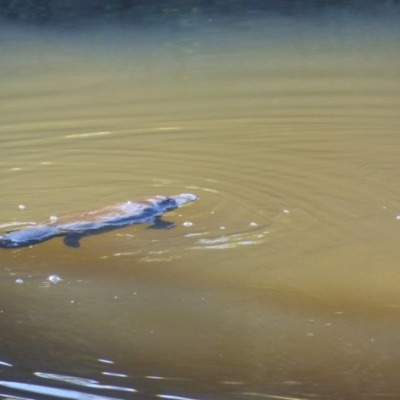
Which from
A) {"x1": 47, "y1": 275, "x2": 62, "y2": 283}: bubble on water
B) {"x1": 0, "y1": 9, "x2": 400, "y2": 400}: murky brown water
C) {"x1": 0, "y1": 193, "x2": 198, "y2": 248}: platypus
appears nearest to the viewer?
{"x1": 0, "y1": 9, "x2": 400, "y2": 400}: murky brown water

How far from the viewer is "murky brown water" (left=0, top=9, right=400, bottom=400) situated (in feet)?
9.63

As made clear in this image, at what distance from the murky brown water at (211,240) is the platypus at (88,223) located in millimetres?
59

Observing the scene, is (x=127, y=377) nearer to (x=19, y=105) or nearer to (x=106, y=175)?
(x=106, y=175)

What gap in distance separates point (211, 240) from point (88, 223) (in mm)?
610

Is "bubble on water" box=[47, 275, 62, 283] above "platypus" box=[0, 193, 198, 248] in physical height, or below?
below

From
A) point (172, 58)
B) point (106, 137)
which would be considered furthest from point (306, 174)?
point (172, 58)

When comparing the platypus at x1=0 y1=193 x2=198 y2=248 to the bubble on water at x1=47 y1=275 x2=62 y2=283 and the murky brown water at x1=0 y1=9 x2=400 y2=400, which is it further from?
the bubble on water at x1=47 y1=275 x2=62 y2=283

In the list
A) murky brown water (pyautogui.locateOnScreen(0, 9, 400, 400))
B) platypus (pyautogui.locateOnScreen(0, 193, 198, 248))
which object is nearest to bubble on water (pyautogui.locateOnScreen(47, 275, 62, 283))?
murky brown water (pyautogui.locateOnScreen(0, 9, 400, 400))

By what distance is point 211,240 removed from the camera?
4.00 meters

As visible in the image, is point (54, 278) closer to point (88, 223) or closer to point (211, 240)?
point (88, 223)

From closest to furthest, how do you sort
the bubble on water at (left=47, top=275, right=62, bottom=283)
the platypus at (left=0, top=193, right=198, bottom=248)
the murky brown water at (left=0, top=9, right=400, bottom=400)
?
the murky brown water at (left=0, top=9, right=400, bottom=400), the bubble on water at (left=47, top=275, right=62, bottom=283), the platypus at (left=0, top=193, right=198, bottom=248)

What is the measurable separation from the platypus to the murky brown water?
0.19ft

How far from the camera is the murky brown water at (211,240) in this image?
2.94 m

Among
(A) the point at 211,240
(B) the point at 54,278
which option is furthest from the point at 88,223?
(A) the point at 211,240
